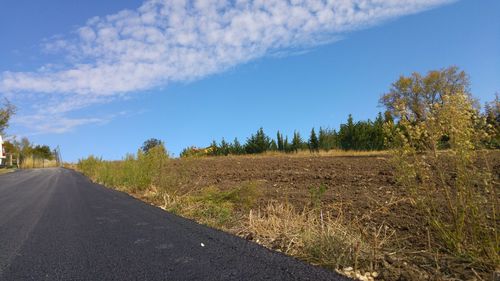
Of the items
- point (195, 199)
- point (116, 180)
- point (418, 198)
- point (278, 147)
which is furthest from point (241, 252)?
point (278, 147)

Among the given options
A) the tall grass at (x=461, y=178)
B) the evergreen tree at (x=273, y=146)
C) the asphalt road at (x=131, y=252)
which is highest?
the evergreen tree at (x=273, y=146)

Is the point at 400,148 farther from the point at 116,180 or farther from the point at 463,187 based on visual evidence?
the point at 116,180

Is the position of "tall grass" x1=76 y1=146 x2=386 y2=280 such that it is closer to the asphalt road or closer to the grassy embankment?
the grassy embankment

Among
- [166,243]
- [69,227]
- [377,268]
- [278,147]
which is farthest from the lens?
[278,147]

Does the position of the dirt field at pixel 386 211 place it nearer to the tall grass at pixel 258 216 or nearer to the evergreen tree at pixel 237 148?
the tall grass at pixel 258 216

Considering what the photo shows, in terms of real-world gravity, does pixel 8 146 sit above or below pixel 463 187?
above

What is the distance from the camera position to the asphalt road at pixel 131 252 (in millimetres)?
4355

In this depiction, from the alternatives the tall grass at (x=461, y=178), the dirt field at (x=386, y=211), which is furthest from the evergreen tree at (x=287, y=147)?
the tall grass at (x=461, y=178)

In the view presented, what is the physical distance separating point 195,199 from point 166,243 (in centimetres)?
416

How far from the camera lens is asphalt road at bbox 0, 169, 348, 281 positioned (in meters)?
4.36

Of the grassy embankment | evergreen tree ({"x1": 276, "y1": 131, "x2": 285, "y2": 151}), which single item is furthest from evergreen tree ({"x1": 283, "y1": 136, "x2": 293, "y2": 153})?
the grassy embankment

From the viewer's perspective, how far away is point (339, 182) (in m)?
12.0

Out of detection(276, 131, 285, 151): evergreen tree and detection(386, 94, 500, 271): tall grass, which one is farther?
detection(276, 131, 285, 151): evergreen tree

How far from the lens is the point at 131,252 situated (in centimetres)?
527
